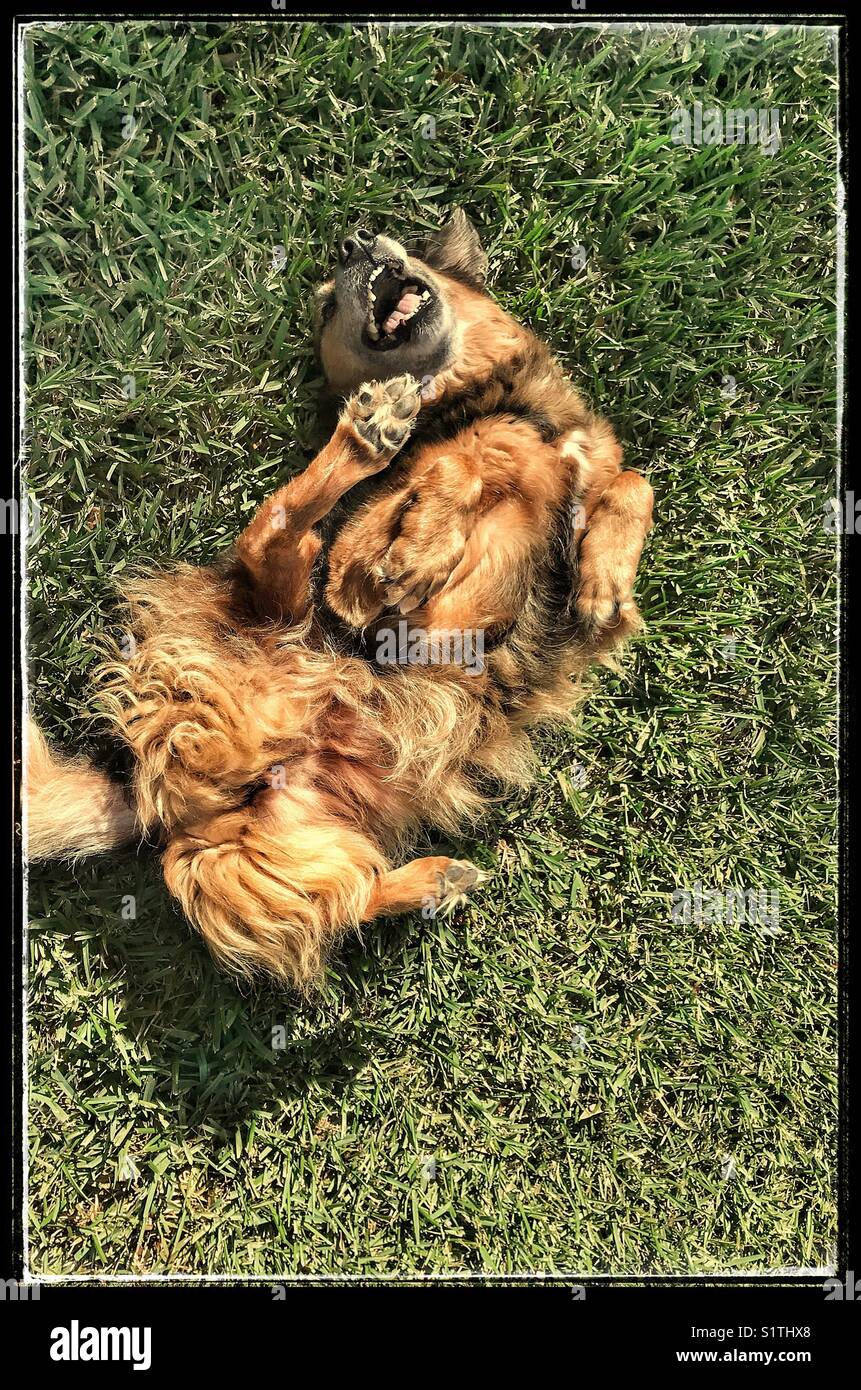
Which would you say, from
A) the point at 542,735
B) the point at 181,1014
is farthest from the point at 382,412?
the point at 181,1014

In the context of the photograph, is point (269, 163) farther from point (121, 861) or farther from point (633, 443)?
point (121, 861)

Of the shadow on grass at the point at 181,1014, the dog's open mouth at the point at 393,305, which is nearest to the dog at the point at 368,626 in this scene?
the dog's open mouth at the point at 393,305

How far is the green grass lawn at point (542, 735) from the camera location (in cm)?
291

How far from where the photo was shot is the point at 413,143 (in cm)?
292

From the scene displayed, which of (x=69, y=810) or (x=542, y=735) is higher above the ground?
(x=542, y=735)

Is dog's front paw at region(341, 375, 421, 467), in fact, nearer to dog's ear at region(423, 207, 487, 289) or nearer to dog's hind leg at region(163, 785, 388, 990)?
dog's ear at region(423, 207, 487, 289)

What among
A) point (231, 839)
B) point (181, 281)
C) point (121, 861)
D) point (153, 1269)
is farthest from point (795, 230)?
point (153, 1269)

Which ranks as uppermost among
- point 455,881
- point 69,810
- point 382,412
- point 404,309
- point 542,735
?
point 404,309

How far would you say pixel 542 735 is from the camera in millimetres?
3166

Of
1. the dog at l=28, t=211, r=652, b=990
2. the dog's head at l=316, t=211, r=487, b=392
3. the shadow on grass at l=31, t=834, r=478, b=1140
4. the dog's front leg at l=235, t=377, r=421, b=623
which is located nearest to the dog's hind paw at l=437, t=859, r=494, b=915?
the dog at l=28, t=211, r=652, b=990

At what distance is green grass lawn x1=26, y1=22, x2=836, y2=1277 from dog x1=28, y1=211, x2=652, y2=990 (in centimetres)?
31

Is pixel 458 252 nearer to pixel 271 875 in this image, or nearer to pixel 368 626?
pixel 368 626

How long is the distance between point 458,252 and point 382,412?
0.73 m

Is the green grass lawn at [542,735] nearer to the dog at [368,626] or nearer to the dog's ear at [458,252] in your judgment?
the dog's ear at [458,252]
